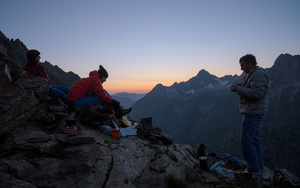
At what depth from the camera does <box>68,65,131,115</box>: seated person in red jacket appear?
718 cm

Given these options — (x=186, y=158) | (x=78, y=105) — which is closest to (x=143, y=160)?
(x=186, y=158)

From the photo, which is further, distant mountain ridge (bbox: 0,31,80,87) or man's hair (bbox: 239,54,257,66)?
distant mountain ridge (bbox: 0,31,80,87)

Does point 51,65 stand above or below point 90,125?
above

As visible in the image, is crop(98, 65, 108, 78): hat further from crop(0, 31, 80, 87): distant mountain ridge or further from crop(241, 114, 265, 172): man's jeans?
crop(0, 31, 80, 87): distant mountain ridge

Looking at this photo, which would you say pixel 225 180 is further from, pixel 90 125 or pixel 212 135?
pixel 212 135

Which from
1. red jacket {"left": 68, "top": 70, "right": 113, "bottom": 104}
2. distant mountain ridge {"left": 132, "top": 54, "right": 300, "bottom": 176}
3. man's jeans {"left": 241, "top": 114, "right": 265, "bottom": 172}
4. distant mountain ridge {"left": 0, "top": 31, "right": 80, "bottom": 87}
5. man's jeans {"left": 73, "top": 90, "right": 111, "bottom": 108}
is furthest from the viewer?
distant mountain ridge {"left": 132, "top": 54, "right": 300, "bottom": 176}

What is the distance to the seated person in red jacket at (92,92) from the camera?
23.5 ft

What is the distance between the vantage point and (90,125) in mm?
6684

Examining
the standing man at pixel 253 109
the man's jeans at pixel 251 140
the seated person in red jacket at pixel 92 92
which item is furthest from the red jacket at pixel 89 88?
the man's jeans at pixel 251 140

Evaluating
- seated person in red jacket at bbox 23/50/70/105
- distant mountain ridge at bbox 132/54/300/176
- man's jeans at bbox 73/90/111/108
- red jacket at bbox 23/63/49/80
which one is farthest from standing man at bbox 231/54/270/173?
distant mountain ridge at bbox 132/54/300/176

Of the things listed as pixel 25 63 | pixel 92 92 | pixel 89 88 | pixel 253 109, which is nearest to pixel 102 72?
pixel 89 88

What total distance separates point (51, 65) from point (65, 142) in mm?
44952

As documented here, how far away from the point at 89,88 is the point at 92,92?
0.28 metres

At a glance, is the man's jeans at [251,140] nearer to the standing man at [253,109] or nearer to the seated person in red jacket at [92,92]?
the standing man at [253,109]
